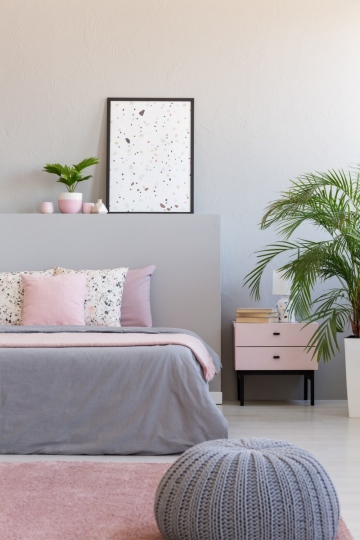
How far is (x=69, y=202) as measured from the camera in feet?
19.4

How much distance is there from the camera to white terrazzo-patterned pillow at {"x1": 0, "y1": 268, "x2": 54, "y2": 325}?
220 inches

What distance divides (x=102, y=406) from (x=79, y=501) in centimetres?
97

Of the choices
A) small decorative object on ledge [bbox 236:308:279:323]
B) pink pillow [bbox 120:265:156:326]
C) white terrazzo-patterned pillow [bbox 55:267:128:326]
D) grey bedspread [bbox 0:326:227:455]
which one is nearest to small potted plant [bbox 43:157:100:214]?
white terrazzo-patterned pillow [bbox 55:267:128:326]

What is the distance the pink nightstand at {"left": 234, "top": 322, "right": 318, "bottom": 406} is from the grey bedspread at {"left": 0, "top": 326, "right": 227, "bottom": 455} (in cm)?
158

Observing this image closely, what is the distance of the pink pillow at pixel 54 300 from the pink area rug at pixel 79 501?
1682 mm

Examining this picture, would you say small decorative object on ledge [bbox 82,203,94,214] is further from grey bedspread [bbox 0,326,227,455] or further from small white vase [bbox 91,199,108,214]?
grey bedspread [bbox 0,326,227,455]

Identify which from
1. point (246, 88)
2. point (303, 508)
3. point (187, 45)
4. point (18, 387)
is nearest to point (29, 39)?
point (187, 45)

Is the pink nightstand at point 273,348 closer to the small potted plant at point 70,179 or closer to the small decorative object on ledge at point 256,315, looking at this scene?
the small decorative object on ledge at point 256,315

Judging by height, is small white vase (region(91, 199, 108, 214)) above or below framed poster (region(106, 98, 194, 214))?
below

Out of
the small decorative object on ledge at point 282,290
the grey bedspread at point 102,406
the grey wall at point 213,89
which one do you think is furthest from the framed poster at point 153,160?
the grey bedspread at point 102,406

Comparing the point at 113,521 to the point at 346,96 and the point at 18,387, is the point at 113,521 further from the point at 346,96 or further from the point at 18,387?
the point at 346,96

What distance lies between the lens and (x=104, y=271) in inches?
225

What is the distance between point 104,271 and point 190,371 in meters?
1.76

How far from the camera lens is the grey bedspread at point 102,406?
4066mm
